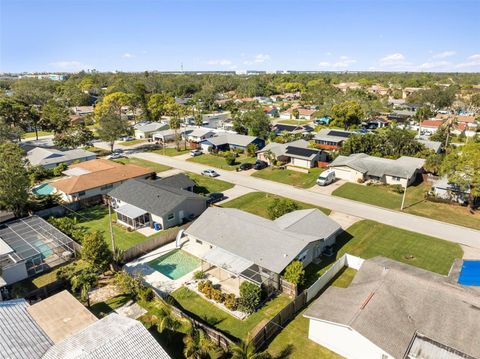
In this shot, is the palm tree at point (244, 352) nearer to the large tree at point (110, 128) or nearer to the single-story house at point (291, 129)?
the large tree at point (110, 128)

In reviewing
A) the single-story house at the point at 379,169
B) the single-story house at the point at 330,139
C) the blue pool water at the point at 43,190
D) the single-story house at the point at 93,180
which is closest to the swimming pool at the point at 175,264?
the single-story house at the point at 93,180

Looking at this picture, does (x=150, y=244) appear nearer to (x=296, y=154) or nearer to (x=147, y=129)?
(x=296, y=154)

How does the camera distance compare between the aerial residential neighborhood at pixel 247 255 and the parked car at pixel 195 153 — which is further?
the parked car at pixel 195 153

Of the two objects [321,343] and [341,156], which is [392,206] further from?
[321,343]

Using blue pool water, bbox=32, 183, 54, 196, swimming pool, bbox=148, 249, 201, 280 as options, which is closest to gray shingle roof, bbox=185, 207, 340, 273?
swimming pool, bbox=148, 249, 201, 280

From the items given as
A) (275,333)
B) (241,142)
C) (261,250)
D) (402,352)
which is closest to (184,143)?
(241,142)

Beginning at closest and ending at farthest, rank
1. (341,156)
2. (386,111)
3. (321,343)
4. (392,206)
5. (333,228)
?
(321,343), (333,228), (392,206), (341,156), (386,111)
